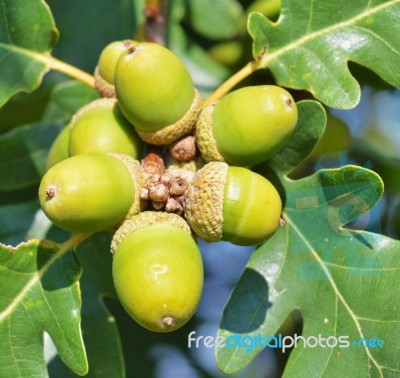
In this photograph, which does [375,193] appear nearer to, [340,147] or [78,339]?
[78,339]

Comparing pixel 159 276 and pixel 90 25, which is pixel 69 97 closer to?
pixel 90 25

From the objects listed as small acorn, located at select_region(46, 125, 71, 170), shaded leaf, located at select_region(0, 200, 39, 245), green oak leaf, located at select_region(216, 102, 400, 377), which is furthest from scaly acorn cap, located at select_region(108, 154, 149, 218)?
shaded leaf, located at select_region(0, 200, 39, 245)

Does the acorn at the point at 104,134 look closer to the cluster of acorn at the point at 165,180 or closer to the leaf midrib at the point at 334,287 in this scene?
the cluster of acorn at the point at 165,180

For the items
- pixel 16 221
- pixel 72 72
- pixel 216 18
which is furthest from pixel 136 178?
pixel 216 18

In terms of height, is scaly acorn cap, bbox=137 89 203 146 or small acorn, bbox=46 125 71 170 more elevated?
scaly acorn cap, bbox=137 89 203 146

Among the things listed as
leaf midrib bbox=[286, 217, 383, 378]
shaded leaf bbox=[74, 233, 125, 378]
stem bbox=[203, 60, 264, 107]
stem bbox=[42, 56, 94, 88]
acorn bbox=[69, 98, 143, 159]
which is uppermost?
stem bbox=[203, 60, 264, 107]

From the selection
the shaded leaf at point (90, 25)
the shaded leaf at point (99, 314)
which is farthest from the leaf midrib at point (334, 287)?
the shaded leaf at point (90, 25)

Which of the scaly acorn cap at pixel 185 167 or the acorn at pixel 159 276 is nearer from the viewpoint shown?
the acorn at pixel 159 276

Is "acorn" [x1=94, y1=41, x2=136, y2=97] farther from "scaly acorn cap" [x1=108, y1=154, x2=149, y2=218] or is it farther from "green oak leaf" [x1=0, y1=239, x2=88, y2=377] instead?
"green oak leaf" [x1=0, y1=239, x2=88, y2=377]
